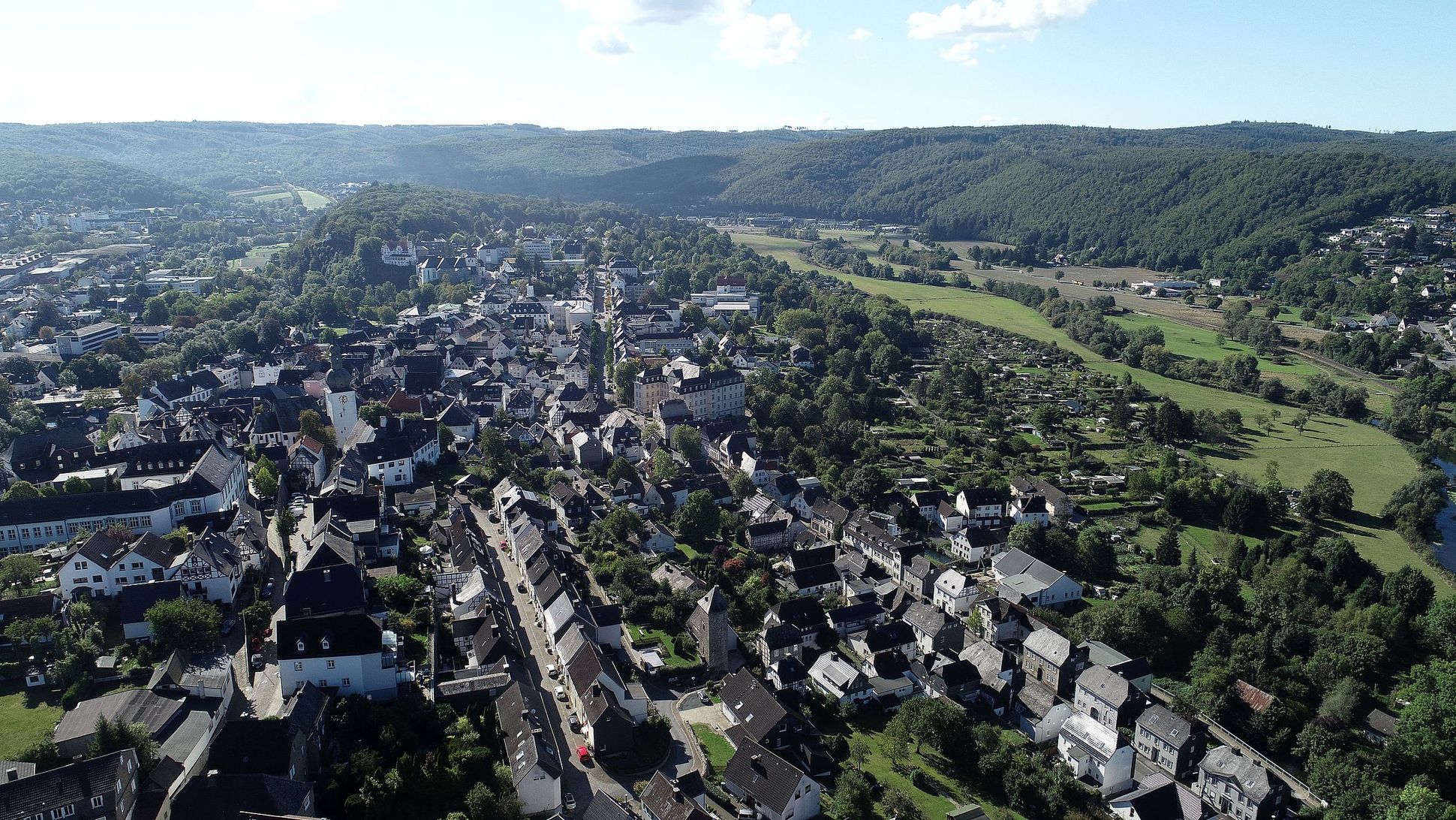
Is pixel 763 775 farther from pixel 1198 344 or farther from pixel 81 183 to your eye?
pixel 81 183

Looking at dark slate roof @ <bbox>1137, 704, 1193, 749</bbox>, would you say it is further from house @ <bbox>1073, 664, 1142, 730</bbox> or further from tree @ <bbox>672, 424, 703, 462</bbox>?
tree @ <bbox>672, 424, 703, 462</bbox>

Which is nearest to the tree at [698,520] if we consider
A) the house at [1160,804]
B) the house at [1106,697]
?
the house at [1106,697]

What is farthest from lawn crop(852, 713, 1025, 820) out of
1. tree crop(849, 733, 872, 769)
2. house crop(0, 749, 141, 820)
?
house crop(0, 749, 141, 820)

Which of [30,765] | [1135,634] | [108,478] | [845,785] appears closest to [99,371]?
[108,478]

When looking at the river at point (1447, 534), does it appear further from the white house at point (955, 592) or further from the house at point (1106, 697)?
the house at point (1106, 697)

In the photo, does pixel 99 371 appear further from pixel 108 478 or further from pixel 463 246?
pixel 463 246
